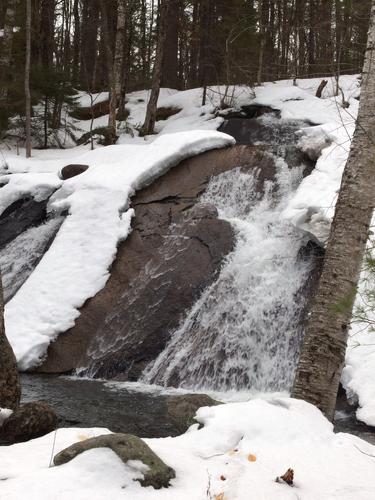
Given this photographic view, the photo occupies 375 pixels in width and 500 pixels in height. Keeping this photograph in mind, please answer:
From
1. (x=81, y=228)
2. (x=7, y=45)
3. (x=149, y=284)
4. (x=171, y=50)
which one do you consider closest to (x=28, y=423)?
(x=149, y=284)

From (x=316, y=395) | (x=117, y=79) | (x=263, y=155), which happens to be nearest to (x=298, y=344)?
(x=316, y=395)

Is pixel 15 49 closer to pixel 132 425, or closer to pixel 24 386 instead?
pixel 24 386

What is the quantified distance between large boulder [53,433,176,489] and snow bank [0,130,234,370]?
5143mm

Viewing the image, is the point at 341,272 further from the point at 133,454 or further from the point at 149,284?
the point at 149,284

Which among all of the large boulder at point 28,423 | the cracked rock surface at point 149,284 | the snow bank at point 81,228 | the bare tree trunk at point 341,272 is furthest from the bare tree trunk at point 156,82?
the large boulder at point 28,423

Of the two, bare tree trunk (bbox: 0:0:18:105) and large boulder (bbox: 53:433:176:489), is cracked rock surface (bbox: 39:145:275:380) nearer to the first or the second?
large boulder (bbox: 53:433:176:489)

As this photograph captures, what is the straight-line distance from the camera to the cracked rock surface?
7977 millimetres

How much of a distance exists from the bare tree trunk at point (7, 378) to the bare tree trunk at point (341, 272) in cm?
289

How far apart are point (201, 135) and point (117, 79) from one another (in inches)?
190

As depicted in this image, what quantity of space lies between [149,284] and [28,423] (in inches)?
169

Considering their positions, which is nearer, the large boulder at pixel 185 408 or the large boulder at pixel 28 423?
the large boulder at pixel 28 423

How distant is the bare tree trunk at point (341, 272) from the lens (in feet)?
13.7

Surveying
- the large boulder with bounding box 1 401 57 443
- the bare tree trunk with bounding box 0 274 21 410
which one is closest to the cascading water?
the bare tree trunk with bounding box 0 274 21 410

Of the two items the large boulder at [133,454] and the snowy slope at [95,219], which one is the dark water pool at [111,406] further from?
the large boulder at [133,454]
